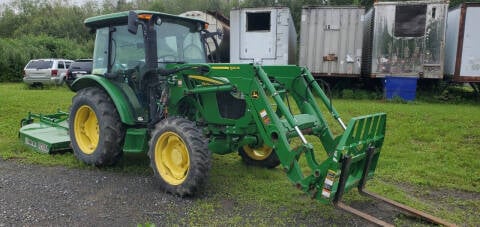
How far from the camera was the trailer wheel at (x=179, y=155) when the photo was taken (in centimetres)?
484

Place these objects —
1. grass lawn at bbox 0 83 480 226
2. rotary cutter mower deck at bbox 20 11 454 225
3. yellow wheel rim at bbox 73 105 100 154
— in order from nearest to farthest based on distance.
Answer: rotary cutter mower deck at bbox 20 11 454 225 < grass lawn at bbox 0 83 480 226 < yellow wheel rim at bbox 73 105 100 154

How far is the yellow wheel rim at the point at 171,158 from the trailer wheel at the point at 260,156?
1468 millimetres

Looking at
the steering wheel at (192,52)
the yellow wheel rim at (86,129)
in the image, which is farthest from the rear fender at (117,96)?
the steering wheel at (192,52)

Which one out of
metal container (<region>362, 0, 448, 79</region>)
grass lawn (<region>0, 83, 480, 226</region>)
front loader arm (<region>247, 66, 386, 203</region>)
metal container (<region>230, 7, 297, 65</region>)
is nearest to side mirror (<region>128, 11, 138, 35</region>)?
front loader arm (<region>247, 66, 386, 203</region>)

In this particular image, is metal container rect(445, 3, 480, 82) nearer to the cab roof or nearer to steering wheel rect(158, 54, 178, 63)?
the cab roof

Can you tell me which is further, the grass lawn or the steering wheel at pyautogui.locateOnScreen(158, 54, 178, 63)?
the steering wheel at pyautogui.locateOnScreen(158, 54, 178, 63)

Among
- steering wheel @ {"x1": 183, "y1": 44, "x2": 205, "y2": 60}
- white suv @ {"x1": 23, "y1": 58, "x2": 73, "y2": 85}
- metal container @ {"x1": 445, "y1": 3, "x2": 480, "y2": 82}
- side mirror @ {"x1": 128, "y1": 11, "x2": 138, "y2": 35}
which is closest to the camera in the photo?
side mirror @ {"x1": 128, "y1": 11, "x2": 138, "y2": 35}

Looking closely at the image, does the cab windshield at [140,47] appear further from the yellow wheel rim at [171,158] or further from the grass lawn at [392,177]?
the grass lawn at [392,177]

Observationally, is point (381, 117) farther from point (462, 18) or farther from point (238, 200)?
point (462, 18)

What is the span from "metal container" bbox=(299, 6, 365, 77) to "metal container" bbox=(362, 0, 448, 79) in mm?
630

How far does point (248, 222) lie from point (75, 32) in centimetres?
4206

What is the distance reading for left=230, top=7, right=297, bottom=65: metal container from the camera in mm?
14984

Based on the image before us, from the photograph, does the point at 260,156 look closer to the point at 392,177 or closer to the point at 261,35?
the point at 392,177

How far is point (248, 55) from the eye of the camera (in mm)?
15312
